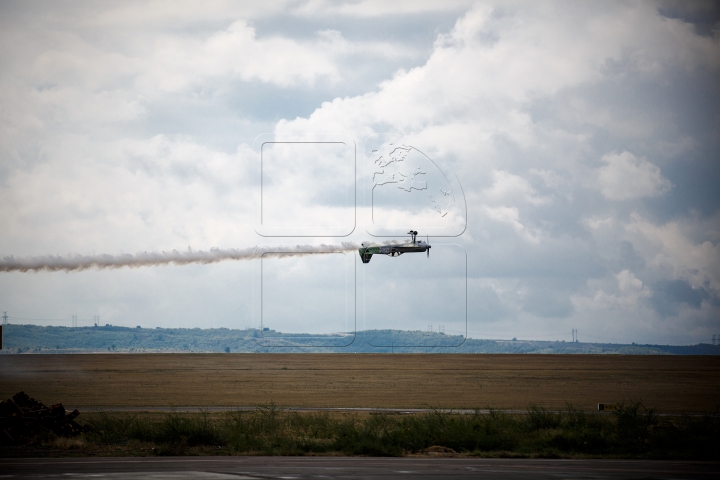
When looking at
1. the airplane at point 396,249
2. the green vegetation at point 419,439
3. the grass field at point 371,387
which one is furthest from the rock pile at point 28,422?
the grass field at point 371,387

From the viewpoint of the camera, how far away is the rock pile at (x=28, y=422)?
4232 cm

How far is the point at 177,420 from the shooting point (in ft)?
148

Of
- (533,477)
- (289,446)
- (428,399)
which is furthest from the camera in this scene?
(428,399)

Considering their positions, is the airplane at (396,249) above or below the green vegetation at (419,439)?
above

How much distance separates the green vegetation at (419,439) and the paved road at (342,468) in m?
2.85

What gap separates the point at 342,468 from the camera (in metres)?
34.2

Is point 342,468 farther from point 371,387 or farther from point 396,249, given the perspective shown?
point 371,387

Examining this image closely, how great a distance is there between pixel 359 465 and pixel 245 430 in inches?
506

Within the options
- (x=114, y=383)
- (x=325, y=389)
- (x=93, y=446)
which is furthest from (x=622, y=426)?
(x=114, y=383)

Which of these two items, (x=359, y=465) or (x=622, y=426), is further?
(x=622, y=426)

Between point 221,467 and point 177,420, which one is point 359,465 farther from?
point 177,420

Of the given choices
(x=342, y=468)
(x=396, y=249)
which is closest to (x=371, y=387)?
(x=396, y=249)

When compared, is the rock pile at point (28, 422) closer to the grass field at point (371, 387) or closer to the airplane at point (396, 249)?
the airplane at point (396, 249)

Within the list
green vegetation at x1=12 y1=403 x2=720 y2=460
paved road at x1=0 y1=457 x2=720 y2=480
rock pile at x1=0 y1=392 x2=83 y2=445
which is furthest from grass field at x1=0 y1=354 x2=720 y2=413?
paved road at x1=0 y1=457 x2=720 y2=480
